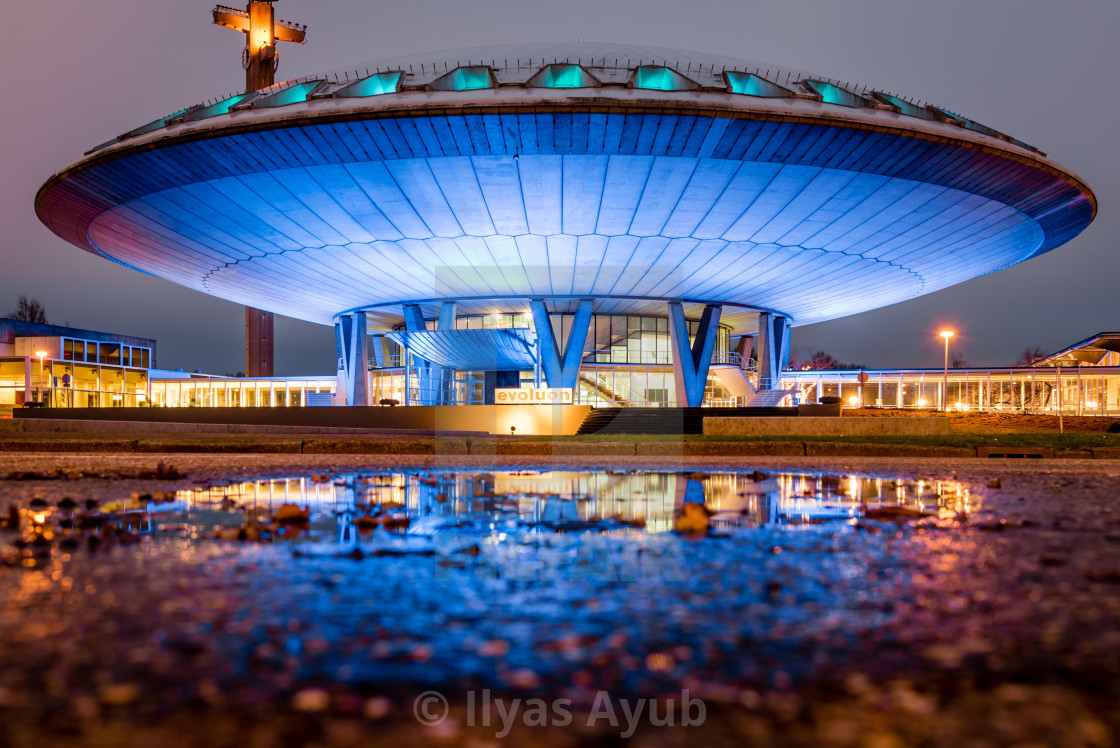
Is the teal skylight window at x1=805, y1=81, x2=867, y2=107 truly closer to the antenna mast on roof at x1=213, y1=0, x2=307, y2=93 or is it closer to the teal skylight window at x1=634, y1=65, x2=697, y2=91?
the teal skylight window at x1=634, y1=65, x2=697, y2=91

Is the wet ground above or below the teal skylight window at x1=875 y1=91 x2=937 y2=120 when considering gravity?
below

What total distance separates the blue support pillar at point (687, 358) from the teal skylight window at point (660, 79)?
16.0 metres

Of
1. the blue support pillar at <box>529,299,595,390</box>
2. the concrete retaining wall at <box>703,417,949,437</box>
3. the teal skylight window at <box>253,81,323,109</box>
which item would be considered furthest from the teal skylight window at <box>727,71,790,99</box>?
the blue support pillar at <box>529,299,595,390</box>

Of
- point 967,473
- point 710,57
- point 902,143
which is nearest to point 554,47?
point 710,57

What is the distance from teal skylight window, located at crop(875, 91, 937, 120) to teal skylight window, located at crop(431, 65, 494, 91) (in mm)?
A: 10727

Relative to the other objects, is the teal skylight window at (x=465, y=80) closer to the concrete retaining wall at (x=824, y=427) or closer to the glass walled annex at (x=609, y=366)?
the concrete retaining wall at (x=824, y=427)

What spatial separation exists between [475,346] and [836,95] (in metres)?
16.0

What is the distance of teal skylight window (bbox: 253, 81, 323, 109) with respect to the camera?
59.0 feet

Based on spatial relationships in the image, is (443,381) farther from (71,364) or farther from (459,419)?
(71,364)

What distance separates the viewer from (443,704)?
142 cm

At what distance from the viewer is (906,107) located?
19.3m

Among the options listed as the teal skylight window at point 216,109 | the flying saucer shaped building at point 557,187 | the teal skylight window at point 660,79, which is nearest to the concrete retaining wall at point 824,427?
the flying saucer shaped building at point 557,187

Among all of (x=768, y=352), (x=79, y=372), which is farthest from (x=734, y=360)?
(x=79, y=372)

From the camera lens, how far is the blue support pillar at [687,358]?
33.3 meters
